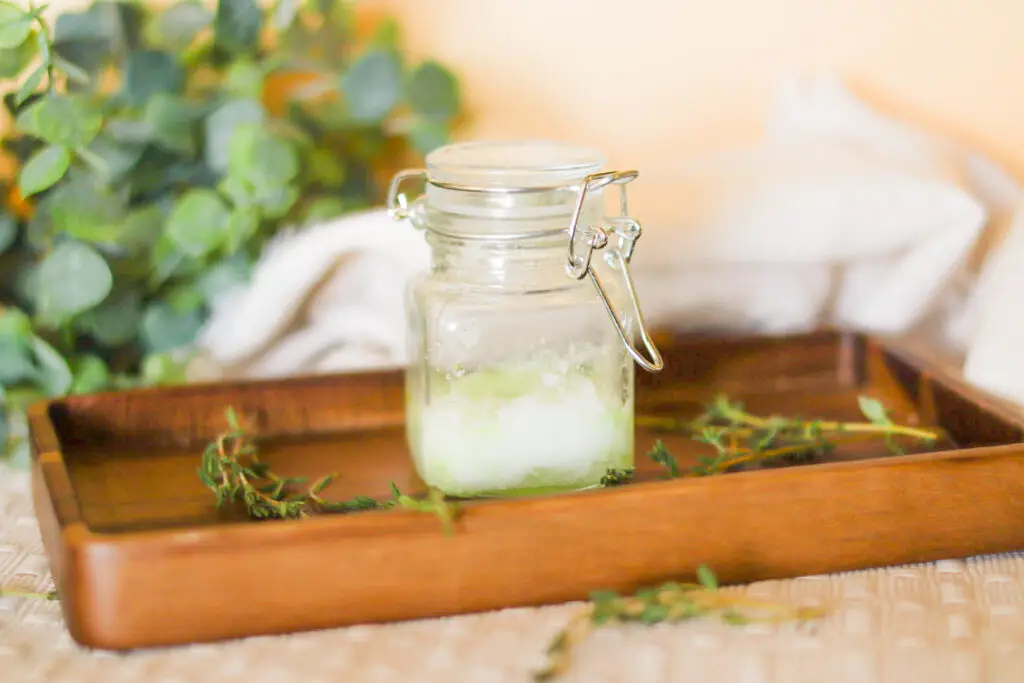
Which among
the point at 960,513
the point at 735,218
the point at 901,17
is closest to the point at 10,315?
the point at 735,218

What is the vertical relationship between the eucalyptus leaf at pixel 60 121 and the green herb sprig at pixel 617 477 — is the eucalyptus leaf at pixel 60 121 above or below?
above

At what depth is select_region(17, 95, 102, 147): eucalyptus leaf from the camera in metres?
0.70

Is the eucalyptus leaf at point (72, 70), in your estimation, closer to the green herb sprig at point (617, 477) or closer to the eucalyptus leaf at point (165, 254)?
the eucalyptus leaf at point (165, 254)

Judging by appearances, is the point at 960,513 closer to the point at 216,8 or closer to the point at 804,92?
the point at 804,92

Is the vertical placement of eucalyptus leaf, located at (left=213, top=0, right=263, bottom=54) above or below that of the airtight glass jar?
above

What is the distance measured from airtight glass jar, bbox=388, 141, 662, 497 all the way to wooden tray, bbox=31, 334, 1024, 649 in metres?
0.06

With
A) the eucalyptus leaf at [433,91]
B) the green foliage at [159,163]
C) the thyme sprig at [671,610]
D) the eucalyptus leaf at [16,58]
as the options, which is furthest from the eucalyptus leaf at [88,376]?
the thyme sprig at [671,610]

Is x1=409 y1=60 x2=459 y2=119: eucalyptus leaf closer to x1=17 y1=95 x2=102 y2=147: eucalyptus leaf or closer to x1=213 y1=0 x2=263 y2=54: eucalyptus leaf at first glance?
x1=213 y1=0 x2=263 y2=54: eucalyptus leaf

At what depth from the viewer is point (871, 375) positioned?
2.54ft

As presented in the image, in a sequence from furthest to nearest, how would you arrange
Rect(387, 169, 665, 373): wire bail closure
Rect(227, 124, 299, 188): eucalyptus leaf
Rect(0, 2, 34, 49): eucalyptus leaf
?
Rect(227, 124, 299, 188): eucalyptus leaf → Rect(0, 2, 34, 49): eucalyptus leaf → Rect(387, 169, 665, 373): wire bail closure

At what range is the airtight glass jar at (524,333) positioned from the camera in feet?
1.85

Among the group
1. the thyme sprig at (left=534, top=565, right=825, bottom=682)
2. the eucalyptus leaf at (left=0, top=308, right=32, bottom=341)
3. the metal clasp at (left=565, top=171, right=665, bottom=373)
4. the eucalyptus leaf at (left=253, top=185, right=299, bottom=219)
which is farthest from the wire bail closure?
the eucalyptus leaf at (left=0, top=308, right=32, bottom=341)

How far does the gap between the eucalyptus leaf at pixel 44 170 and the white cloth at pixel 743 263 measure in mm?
152

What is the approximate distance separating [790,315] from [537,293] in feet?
0.98
